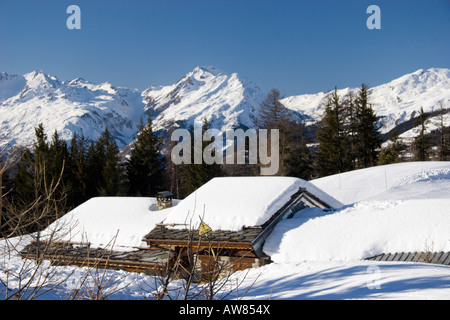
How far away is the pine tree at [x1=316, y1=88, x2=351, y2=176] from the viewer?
29.0 metres

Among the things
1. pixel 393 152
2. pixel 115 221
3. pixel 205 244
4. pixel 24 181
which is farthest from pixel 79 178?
pixel 393 152

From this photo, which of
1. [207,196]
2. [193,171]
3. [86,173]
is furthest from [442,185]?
[86,173]

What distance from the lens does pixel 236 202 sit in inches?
378

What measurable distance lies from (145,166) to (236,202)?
2320cm

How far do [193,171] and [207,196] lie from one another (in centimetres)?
2089

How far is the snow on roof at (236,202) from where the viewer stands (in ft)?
29.4

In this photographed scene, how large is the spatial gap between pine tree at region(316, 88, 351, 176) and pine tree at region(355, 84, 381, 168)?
61.6 inches

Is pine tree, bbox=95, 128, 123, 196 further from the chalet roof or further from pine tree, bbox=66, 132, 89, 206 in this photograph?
the chalet roof

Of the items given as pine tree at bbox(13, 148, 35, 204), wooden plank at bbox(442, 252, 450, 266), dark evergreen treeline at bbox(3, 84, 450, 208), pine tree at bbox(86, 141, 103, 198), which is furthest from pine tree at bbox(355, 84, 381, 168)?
pine tree at bbox(13, 148, 35, 204)

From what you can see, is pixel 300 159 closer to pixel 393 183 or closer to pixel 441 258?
pixel 393 183

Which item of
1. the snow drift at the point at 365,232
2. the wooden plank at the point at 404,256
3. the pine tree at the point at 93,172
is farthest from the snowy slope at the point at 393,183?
the pine tree at the point at 93,172
